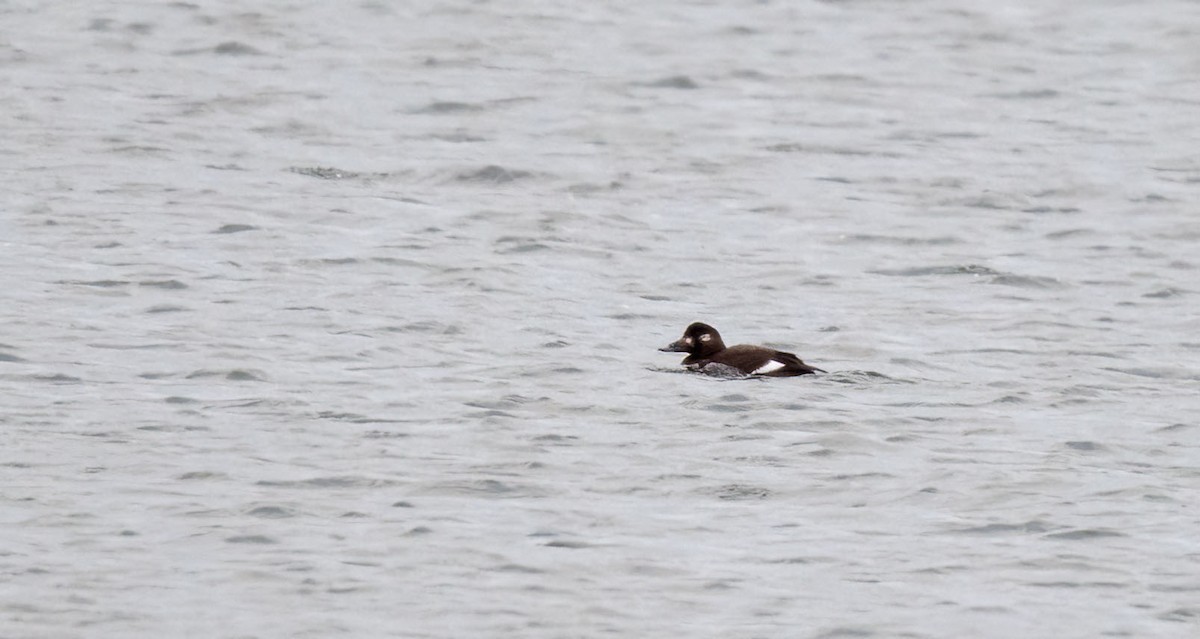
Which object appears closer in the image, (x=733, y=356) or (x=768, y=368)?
(x=768, y=368)

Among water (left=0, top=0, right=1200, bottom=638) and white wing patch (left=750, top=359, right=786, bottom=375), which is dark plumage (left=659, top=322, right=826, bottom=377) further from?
water (left=0, top=0, right=1200, bottom=638)

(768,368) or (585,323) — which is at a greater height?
(768,368)

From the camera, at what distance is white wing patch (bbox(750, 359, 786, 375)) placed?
13891mm

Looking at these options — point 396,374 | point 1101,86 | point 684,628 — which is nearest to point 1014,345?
point 396,374

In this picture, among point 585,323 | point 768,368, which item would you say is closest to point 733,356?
point 768,368

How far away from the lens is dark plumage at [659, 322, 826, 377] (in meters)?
13.9

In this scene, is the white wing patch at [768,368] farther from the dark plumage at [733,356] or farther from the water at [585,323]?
the water at [585,323]

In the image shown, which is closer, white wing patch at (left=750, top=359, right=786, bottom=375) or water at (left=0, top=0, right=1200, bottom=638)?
water at (left=0, top=0, right=1200, bottom=638)

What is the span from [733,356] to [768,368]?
0.89 ft

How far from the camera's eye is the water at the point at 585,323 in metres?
10.0

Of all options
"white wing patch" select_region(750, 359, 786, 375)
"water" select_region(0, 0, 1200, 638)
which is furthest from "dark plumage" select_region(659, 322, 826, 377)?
"water" select_region(0, 0, 1200, 638)

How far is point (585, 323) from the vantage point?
51.7ft

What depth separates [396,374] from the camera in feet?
45.9

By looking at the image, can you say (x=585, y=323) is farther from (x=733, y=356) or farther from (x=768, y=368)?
(x=768, y=368)
